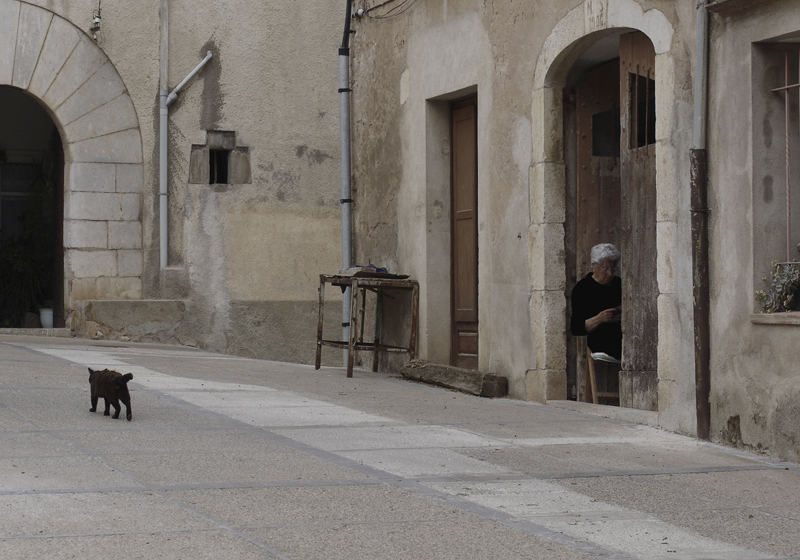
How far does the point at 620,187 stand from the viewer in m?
9.97

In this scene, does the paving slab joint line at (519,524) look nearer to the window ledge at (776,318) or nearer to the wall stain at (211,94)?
the window ledge at (776,318)

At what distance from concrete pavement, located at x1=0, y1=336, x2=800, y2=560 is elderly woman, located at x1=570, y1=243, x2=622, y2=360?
2.01 feet

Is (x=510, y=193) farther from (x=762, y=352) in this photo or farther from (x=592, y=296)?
(x=762, y=352)

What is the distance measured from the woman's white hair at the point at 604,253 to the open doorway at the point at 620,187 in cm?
16

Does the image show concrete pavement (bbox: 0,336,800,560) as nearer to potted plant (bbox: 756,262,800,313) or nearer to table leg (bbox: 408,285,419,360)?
potted plant (bbox: 756,262,800,313)

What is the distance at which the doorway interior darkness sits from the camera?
16.2m

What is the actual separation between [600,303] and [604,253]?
0.37 meters

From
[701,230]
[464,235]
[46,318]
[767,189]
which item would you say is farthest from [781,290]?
[46,318]

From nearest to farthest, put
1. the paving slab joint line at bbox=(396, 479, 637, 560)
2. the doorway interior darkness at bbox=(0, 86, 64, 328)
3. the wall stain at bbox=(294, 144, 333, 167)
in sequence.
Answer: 1. the paving slab joint line at bbox=(396, 479, 637, 560)
2. the wall stain at bbox=(294, 144, 333, 167)
3. the doorway interior darkness at bbox=(0, 86, 64, 328)

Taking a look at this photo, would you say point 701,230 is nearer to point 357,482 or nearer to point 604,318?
point 604,318

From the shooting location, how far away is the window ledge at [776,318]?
701 cm

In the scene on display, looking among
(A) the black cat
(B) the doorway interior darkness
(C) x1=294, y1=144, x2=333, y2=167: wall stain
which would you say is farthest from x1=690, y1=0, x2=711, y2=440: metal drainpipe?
(B) the doorway interior darkness

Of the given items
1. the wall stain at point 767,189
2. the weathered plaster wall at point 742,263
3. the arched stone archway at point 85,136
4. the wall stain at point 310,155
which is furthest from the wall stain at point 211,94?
the wall stain at point 767,189

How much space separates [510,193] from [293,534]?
18.9 feet
